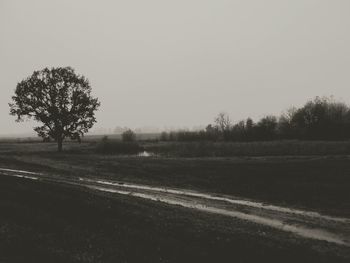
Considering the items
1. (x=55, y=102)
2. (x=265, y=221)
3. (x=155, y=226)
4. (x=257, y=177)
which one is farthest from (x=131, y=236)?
(x=55, y=102)

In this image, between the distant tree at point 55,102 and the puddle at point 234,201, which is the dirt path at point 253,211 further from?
the distant tree at point 55,102

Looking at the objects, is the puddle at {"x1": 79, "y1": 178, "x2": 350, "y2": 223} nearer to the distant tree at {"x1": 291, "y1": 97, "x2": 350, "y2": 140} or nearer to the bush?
the bush

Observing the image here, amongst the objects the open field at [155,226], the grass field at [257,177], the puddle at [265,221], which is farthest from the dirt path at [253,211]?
the grass field at [257,177]

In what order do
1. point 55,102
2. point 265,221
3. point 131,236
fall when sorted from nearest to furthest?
point 131,236, point 265,221, point 55,102

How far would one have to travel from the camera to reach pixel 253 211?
63.9ft

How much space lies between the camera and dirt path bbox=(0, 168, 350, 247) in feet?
50.7

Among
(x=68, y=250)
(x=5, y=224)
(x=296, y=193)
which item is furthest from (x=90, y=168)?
(x=68, y=250)

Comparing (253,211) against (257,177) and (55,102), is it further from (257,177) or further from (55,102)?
(55,102)

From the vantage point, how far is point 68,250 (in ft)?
40.8

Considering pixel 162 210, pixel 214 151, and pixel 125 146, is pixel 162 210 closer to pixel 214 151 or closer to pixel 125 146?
pixel 214 151

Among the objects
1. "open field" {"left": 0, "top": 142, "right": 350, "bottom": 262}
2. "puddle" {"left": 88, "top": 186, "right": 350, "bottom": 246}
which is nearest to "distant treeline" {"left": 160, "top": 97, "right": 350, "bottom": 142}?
"open field" {"left": 0, "top": 142, "right": 350, "bottom": 262}

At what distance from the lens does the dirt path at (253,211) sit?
50.7 feet

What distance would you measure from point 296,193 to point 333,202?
322 centimetres

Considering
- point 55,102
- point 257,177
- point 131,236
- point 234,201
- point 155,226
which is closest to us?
point 131,236
